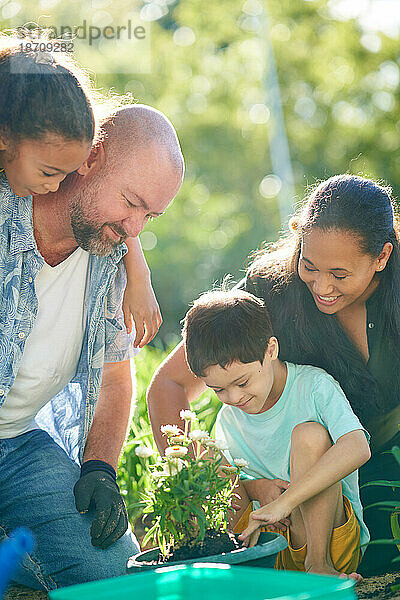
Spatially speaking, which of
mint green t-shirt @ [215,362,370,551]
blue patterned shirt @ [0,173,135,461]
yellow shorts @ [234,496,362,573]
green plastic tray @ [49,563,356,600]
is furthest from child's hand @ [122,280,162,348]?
green plastic tray @ [49,563,356,600]

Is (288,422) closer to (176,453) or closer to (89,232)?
(176,453)

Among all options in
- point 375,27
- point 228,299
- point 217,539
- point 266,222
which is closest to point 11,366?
point 228,299

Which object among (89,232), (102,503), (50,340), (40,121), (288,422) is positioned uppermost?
(40,121)

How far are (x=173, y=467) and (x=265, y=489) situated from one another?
0.35m

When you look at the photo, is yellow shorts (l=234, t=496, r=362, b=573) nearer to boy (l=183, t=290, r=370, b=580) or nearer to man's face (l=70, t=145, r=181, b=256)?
boy (l=183, t=290, r=370, b=580)

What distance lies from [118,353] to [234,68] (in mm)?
8277

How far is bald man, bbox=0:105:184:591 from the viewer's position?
1.73 m

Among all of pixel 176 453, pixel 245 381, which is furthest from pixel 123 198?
pixel 176 453

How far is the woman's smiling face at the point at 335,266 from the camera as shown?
5.59 feet

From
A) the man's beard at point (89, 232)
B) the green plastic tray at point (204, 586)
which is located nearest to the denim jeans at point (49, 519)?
the man's beard at point (89, 232)

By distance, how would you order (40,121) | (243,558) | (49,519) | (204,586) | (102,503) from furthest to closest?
(49,519), (102,503), (40,121), (243,558), (204,586)

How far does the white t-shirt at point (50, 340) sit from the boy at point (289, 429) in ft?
1.06

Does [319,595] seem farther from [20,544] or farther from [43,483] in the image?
[43,483]

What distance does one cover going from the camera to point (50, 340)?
72.1 inches
